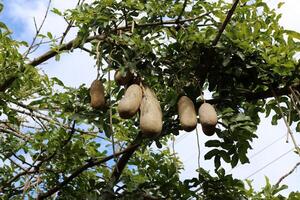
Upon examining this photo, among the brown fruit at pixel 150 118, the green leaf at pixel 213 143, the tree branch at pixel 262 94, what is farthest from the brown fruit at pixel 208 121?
the green leaf at pixel 213 143

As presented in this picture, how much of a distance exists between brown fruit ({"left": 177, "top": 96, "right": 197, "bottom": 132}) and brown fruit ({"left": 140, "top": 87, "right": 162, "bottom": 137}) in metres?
0.08

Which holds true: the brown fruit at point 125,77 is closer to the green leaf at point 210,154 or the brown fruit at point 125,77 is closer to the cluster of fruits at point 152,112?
the cluster of fruits at point 152,112

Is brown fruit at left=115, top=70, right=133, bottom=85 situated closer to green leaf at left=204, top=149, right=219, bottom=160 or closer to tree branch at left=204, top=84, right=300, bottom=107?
tree branch at left=204, top=84, right=300, bottom=107

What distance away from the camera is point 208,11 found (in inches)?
77.2

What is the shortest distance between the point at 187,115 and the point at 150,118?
0.14 metres

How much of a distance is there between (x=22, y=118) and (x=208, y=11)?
5.15ft

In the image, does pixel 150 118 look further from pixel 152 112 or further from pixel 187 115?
pixel 187 115

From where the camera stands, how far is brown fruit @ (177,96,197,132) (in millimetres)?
1450

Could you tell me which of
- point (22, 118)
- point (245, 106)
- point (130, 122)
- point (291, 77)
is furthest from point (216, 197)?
point (22, 118)

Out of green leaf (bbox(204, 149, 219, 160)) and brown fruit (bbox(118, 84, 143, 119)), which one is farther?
green leaf (bbox(204, 149, 219, 160))

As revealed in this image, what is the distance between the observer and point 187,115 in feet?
4.90

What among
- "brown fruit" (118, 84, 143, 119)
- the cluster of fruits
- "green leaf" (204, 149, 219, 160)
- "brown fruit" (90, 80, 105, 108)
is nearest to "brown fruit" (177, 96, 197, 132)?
the cluster of fruits

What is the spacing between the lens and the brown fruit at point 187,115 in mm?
1450

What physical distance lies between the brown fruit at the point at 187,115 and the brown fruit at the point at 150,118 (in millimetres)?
75
